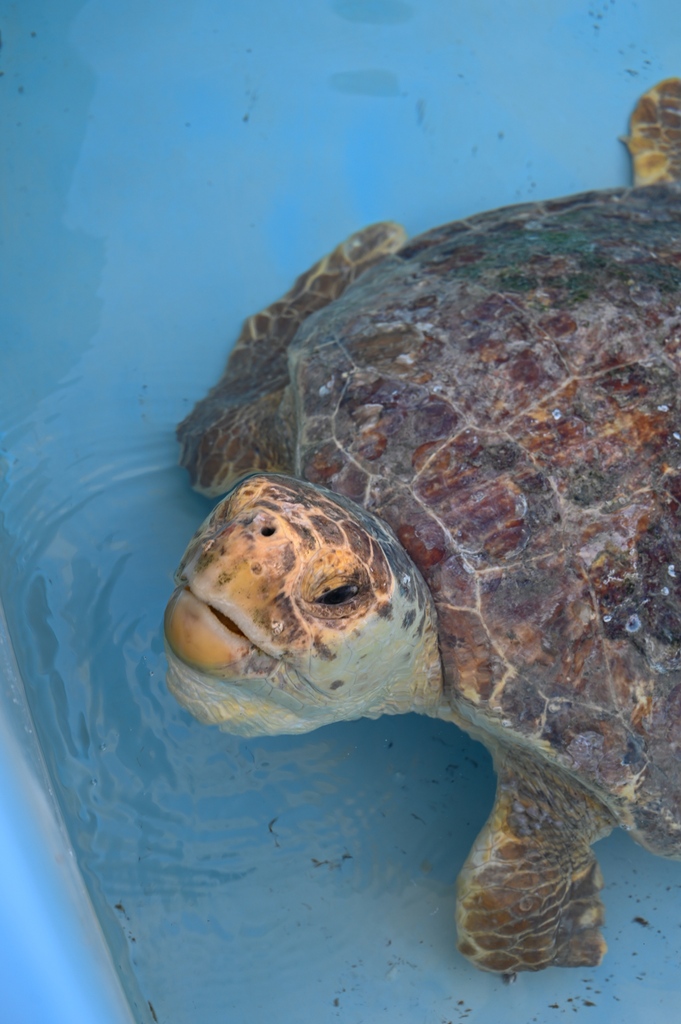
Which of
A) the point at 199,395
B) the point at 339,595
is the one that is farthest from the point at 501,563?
the point at 199,395

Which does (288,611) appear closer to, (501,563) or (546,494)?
(501,563)

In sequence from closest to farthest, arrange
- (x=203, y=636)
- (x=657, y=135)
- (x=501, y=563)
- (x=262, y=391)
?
(x=203, y=636), (x=501, y=563), (x=262, y=391), (x=657, y=135)

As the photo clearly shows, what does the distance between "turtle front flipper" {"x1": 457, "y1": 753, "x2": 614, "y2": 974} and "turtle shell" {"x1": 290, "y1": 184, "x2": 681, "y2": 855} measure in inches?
6.5

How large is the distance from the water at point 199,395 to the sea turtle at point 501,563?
0.31 meters

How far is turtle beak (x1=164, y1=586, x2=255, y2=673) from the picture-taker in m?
1.43

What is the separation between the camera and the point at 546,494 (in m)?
1.83

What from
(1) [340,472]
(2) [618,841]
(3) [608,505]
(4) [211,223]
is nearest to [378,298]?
(1) [340,472]

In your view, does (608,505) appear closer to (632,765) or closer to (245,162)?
(632,765)

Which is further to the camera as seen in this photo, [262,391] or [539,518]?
[262,391]

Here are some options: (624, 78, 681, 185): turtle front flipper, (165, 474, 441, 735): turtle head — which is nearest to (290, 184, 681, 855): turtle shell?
(165, 474, 441, 735): turtle head

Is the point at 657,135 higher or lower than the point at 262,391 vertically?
higher

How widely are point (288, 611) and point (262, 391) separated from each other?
136cm

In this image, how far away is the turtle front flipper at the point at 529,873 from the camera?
6.57ft

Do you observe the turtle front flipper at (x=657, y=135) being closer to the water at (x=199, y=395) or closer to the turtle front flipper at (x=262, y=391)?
the water at (x=199, y=395)
